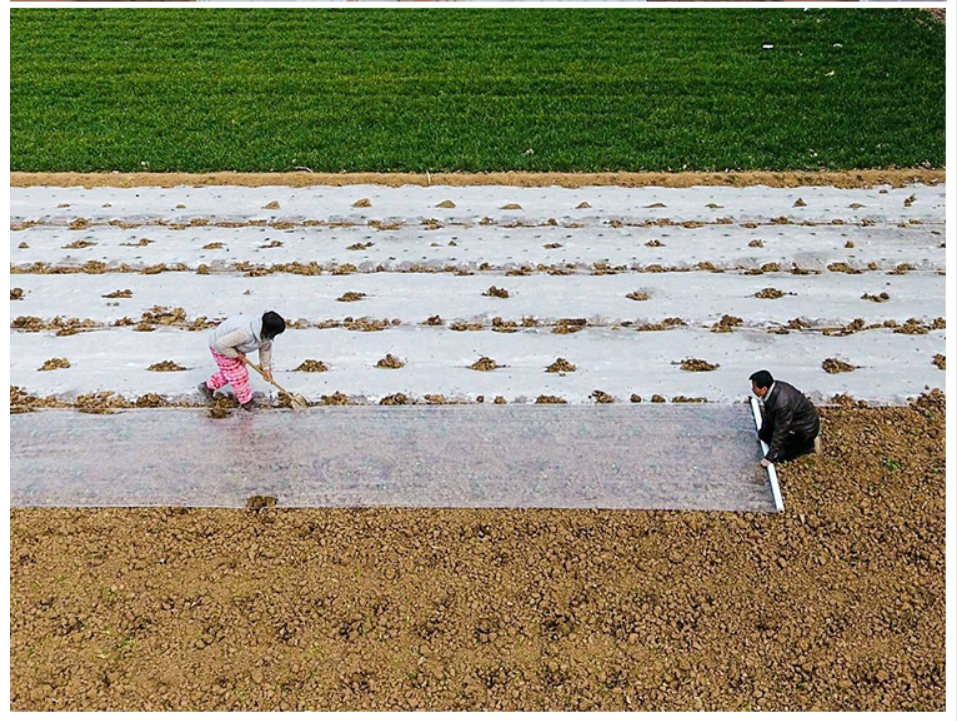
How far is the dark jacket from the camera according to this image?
503 centimetres

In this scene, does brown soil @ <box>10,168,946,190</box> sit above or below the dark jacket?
above

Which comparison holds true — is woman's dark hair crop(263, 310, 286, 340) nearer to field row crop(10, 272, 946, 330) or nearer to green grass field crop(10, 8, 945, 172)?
field row crop(10, 272, 946, 330)

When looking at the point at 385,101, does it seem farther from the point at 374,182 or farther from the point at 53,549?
the point at 53,549

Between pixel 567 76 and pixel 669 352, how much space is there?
297 inches

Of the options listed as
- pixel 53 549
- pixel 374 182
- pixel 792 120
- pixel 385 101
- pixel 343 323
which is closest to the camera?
pixel 53 549

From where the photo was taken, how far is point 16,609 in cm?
458

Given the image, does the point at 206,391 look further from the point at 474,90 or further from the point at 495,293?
the point at 474,90

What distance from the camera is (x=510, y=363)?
6527 millimetres

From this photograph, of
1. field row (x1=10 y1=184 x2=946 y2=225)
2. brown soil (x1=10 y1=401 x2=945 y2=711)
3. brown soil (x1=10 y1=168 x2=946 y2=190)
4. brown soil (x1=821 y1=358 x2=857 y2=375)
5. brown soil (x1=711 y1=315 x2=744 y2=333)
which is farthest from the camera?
brown soil (x1=10 y1=168 x2=946 y2=190)

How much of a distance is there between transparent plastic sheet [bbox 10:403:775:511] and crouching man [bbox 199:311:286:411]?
0.35 meters

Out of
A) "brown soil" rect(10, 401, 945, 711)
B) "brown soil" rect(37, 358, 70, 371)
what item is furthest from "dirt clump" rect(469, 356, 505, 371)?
"brown soil" rect(37, 358, 70, 371)

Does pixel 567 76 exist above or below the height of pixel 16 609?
above

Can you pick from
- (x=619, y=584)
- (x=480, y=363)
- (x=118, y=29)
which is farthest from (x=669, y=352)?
(x=118, y=29)

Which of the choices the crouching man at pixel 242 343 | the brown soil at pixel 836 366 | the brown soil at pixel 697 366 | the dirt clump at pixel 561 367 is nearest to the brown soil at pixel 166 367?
the crouching man at pixel 242 343
